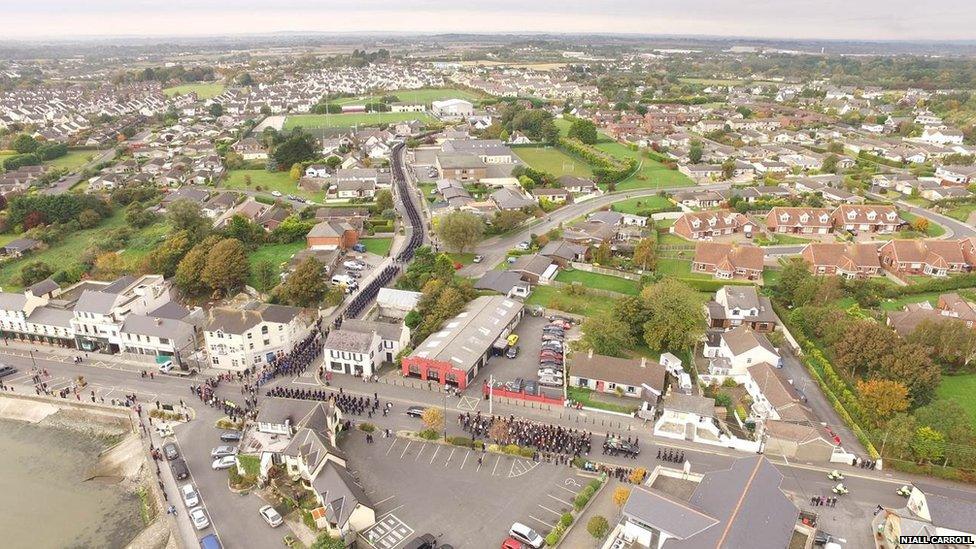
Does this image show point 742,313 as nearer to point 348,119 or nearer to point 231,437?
point 231,437

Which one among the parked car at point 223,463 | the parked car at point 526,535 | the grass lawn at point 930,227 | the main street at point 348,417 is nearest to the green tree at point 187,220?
the main street at point 348,417

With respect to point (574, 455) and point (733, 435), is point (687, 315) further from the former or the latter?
point (574, 455)

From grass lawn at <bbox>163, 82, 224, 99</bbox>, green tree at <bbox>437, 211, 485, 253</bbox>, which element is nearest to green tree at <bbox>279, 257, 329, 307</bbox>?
green tree at <bbox>437, 211, 485, 253</bbox>

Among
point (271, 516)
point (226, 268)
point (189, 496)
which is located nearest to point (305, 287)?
point (226, 268)

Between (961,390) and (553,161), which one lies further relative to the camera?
(553,161)

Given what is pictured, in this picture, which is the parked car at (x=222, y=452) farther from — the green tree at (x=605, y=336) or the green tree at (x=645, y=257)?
the green tree at (x=645, y=257)

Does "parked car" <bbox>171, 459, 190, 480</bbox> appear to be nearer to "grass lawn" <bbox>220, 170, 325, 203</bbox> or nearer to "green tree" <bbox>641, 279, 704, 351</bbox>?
"green tree" <bbox>641, 279, 704, 351</bbox>
